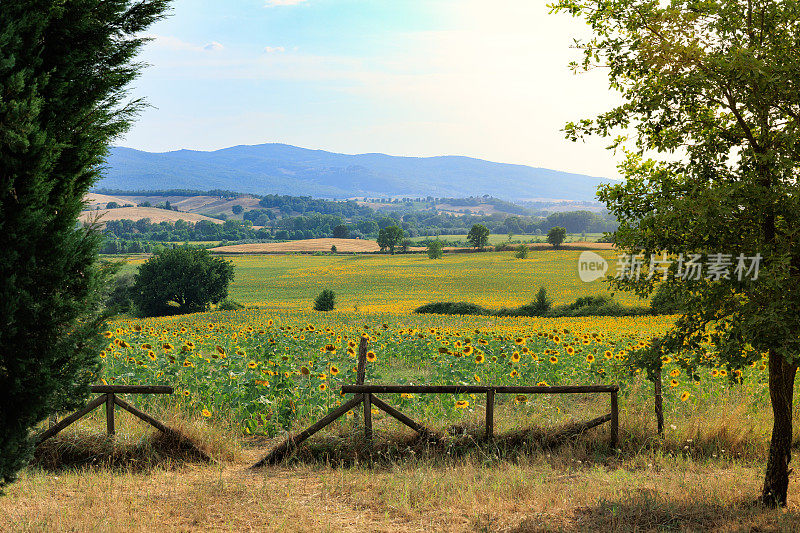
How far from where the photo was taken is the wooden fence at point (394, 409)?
8.38 metres

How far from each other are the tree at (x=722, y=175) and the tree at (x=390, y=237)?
352ft

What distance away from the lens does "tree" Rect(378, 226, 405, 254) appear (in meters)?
115

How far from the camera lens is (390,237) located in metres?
115

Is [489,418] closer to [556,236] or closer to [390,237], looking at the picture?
[556,236]

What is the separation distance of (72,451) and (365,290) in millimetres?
56928

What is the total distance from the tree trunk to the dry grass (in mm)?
242

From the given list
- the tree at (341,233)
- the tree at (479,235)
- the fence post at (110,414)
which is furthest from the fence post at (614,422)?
the tree at (341,233)

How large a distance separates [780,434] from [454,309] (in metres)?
36.9

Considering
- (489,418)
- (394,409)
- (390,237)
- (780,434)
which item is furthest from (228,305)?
(390,237)

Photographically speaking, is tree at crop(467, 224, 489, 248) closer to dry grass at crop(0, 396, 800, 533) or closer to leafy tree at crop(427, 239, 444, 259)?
leafy tree at crop(427, 239, 444, 259)

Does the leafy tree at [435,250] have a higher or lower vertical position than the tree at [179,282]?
higher

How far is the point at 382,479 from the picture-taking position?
7.44 meters

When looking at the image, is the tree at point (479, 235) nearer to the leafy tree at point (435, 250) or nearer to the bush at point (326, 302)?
the leafy tree at point (435, 250)

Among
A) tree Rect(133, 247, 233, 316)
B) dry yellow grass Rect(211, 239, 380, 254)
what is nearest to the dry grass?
tree Rect(133, 247, 233, 316)
